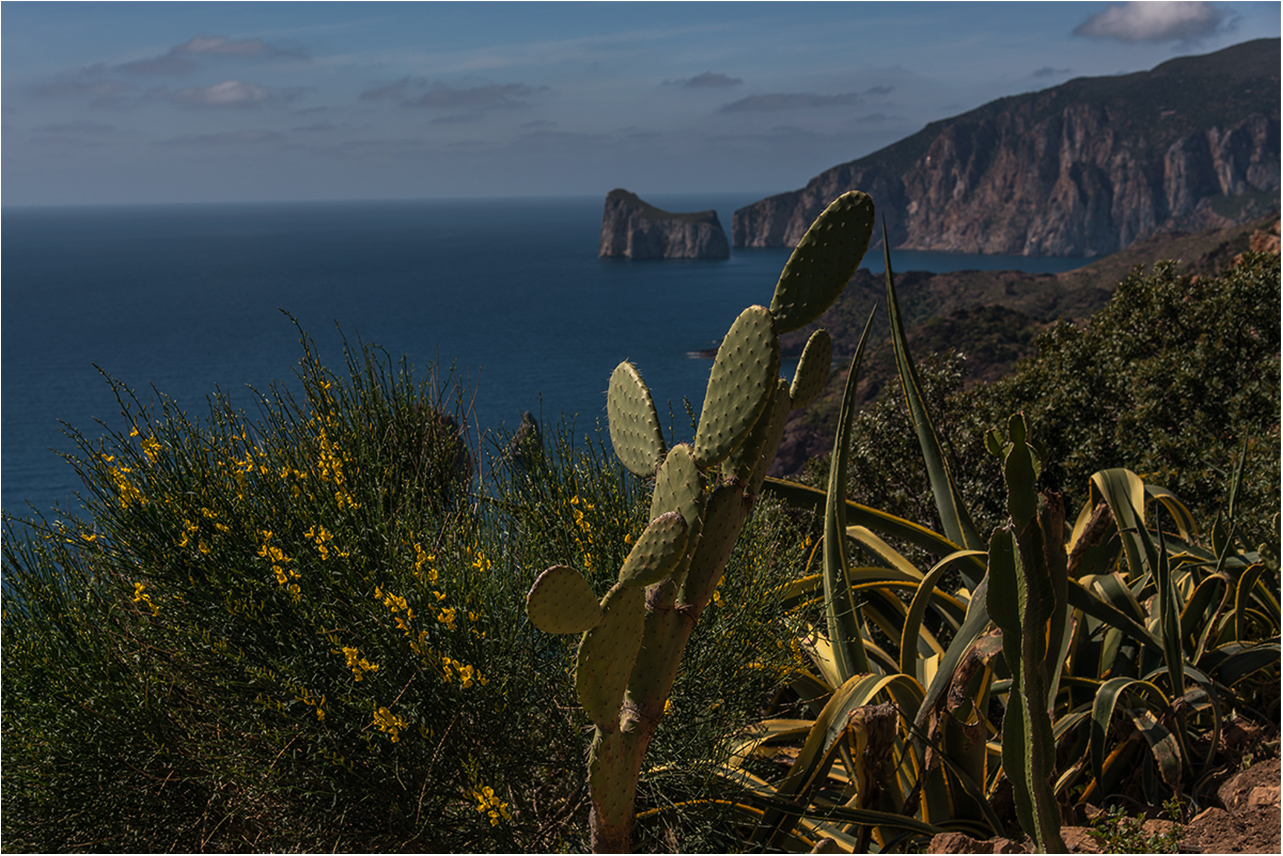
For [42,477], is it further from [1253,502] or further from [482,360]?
[1253,502]

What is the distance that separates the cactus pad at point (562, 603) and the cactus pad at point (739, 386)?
39 centimetres

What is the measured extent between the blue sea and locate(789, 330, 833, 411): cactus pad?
2494 cm

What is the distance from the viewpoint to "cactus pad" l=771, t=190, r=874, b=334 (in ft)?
5.75

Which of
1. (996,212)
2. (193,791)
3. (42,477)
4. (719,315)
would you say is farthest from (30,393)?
(996,212)

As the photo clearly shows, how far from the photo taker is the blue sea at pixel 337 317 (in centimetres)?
5066

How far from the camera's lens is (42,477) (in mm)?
38469

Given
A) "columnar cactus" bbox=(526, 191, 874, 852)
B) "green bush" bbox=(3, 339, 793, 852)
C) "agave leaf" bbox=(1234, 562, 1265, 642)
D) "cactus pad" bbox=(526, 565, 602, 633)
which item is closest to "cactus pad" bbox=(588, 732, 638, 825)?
"columnar cactus" bbox=(526, 191, 874, 852)

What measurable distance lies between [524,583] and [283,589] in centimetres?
69

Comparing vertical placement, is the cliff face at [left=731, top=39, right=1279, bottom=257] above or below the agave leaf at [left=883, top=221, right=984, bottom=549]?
above

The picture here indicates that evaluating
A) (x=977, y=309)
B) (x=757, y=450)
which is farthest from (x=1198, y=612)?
(x=977, y=309)

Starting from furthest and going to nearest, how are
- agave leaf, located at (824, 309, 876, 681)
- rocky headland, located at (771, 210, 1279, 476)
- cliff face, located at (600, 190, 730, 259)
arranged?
cliff face, located at (600, 190, 730, 259) < rocky headland, located at (771, 210, 1279, 476) < agave leaf, located at (824, 309, 876, 681)

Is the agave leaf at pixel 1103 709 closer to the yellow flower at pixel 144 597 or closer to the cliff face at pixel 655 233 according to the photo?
the yellow flower at pixel 144 597

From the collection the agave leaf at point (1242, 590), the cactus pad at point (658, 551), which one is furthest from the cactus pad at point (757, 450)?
the agave leaf at point (1242, 590)

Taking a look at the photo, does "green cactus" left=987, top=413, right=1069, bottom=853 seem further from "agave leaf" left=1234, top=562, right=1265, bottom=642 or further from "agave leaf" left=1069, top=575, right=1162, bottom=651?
"agave leaf" left=1234, top=562, right=1265, bottom=642
